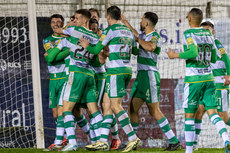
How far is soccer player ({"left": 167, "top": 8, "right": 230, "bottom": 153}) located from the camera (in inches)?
242

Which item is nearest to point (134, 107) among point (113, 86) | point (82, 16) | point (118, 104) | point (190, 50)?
point (118, 104)

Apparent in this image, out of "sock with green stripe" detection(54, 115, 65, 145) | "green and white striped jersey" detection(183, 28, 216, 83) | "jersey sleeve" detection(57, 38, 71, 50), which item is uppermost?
"jersey sleeve" detection(57, 38, 71, 50)

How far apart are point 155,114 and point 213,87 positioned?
4.99ft

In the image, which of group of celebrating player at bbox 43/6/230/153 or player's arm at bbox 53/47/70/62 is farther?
player's arm at bbox 53/47/70/62

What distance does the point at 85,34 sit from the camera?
709cm

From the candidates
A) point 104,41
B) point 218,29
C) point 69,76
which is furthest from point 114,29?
point 218,29

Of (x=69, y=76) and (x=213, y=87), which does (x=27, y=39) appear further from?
(x=213, y=87)

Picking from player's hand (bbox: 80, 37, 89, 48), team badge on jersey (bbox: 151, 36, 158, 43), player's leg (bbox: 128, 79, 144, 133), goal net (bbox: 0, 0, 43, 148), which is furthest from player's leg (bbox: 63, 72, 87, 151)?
goal net (bbox: 0, 0, 43, 148)

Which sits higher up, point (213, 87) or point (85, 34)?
point (85, 34)

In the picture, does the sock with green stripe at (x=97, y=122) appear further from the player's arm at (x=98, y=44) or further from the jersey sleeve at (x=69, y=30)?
the jersey sleeve at (x=69, y=30)

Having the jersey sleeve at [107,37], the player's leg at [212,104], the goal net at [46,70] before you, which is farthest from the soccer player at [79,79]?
the goal net at [46,70]

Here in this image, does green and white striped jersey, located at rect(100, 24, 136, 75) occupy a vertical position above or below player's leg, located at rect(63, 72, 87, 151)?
above

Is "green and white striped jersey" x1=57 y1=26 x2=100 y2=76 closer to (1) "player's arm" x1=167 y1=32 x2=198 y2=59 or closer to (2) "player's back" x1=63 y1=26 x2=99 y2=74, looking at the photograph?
(2) "player's back" x1=63 y1=26 x2=99 y2=74

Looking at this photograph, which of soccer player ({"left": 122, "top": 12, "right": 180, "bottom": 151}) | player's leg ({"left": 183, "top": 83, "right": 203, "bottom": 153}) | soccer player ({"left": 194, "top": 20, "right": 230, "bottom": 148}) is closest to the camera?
player's leg ({"left": 183, "top": 83, "right": 203, "bottom": 153})
